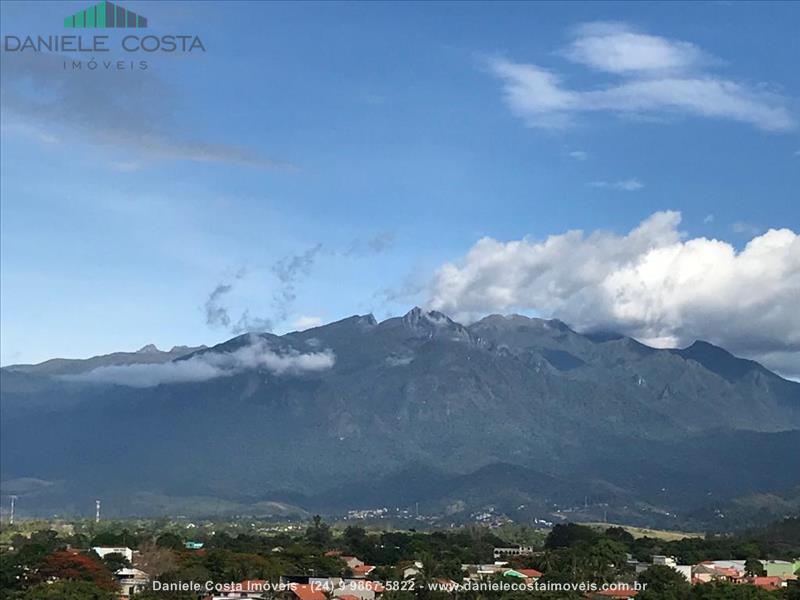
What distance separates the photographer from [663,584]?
3216 inches

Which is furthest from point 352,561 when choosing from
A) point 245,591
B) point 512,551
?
point 245,591

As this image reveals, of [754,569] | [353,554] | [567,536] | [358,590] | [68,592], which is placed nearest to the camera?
[68,592]

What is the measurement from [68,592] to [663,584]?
115 ft

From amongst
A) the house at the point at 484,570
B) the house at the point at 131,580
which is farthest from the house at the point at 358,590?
the house at the point at 131,580

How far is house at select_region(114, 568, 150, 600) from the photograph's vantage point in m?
83.7

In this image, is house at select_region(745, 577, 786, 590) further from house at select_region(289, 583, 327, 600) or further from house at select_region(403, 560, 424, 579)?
house at select_region(289, 583, 327, 600)

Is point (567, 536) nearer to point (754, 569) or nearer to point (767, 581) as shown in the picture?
point (754, 569)

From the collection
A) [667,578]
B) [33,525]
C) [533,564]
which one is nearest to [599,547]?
[533,564]

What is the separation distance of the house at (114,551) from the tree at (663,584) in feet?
123

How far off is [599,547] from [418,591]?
27326 millimetres

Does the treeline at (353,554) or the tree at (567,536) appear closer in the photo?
the treeline at (353,554)

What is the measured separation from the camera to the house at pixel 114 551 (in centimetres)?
10081

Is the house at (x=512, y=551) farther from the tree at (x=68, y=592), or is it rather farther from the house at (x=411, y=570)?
the tree at (x=68, y=592)

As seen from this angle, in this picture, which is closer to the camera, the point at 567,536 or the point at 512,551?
the point at 567,536
